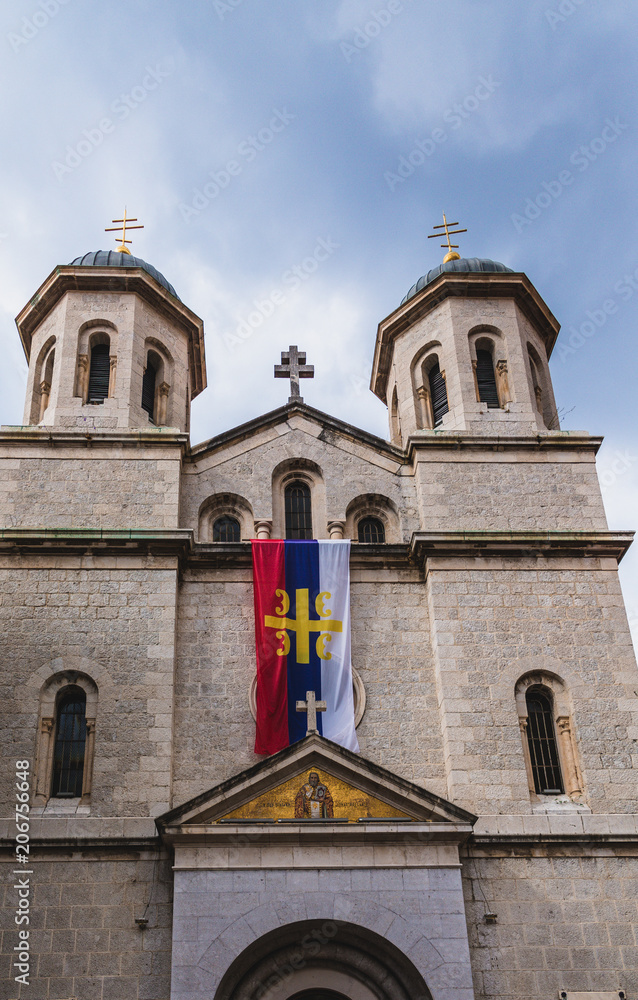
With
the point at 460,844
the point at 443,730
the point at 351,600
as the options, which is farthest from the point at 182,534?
the point at 460,844

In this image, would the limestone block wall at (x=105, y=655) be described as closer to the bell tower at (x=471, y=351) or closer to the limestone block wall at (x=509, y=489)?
the limestone block wall at (x=509, y=489)

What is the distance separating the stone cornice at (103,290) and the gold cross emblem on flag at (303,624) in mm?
7721

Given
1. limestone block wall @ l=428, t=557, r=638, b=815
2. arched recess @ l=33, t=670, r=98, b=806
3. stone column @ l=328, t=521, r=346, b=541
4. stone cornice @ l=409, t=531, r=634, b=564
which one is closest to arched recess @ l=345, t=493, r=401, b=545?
stone column @ l=328, t=521, r=346, b=541

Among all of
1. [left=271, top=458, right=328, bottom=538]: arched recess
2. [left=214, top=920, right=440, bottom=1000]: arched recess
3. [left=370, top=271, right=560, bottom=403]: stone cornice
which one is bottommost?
[left=214, top=920, right=440, bottom=1000]: arched recess

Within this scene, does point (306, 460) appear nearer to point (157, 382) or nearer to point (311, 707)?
point (157, 382)

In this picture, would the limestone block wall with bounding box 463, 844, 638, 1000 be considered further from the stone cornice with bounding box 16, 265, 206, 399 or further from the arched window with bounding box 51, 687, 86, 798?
the stone cornice with bounding box 16, 265, 206, 399

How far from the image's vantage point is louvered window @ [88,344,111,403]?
74.4 feet

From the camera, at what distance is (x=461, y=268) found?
24.3m

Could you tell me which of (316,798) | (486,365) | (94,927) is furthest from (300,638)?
(486,365)

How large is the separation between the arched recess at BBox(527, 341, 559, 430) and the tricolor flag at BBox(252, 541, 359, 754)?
634cm

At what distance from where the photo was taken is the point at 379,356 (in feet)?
84.3

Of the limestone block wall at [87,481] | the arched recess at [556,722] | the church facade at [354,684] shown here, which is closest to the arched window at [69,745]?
the church facade at [354,684]

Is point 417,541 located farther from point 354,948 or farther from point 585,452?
point 354,948

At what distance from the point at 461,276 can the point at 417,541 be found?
22.8 ft
